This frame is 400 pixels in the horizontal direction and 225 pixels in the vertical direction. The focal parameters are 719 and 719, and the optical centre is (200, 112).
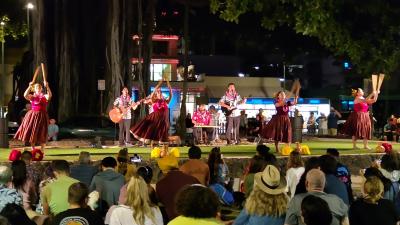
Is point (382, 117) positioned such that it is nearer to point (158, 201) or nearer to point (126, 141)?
point (126, 141)

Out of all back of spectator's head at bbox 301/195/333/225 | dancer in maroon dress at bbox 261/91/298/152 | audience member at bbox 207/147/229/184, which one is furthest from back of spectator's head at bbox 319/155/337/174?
dancer in maroon dress at bbox 261/91/298/152

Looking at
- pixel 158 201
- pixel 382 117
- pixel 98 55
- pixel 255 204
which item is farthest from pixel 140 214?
pixel 382 117

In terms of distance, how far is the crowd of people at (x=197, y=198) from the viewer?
5.52m

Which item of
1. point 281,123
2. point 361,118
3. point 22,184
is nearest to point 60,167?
point 22,184

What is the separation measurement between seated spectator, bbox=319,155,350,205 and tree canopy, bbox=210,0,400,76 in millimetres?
5570

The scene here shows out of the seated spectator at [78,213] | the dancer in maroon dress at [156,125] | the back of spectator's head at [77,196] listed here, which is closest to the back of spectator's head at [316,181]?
the seated spectator at [78,213]

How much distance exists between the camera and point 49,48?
102 ft

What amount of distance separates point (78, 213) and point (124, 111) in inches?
683

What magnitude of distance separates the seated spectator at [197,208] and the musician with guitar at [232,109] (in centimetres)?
2080

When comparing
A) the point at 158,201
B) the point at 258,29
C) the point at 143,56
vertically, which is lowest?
the point at 158,201

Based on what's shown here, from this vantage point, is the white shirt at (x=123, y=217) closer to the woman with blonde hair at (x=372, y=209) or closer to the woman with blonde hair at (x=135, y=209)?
the woman with blonde hair at (x=135, y=209)

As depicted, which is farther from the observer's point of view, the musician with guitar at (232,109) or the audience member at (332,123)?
the audience member at (332,123)

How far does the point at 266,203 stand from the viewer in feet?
20.2

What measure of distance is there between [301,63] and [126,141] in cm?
6055
